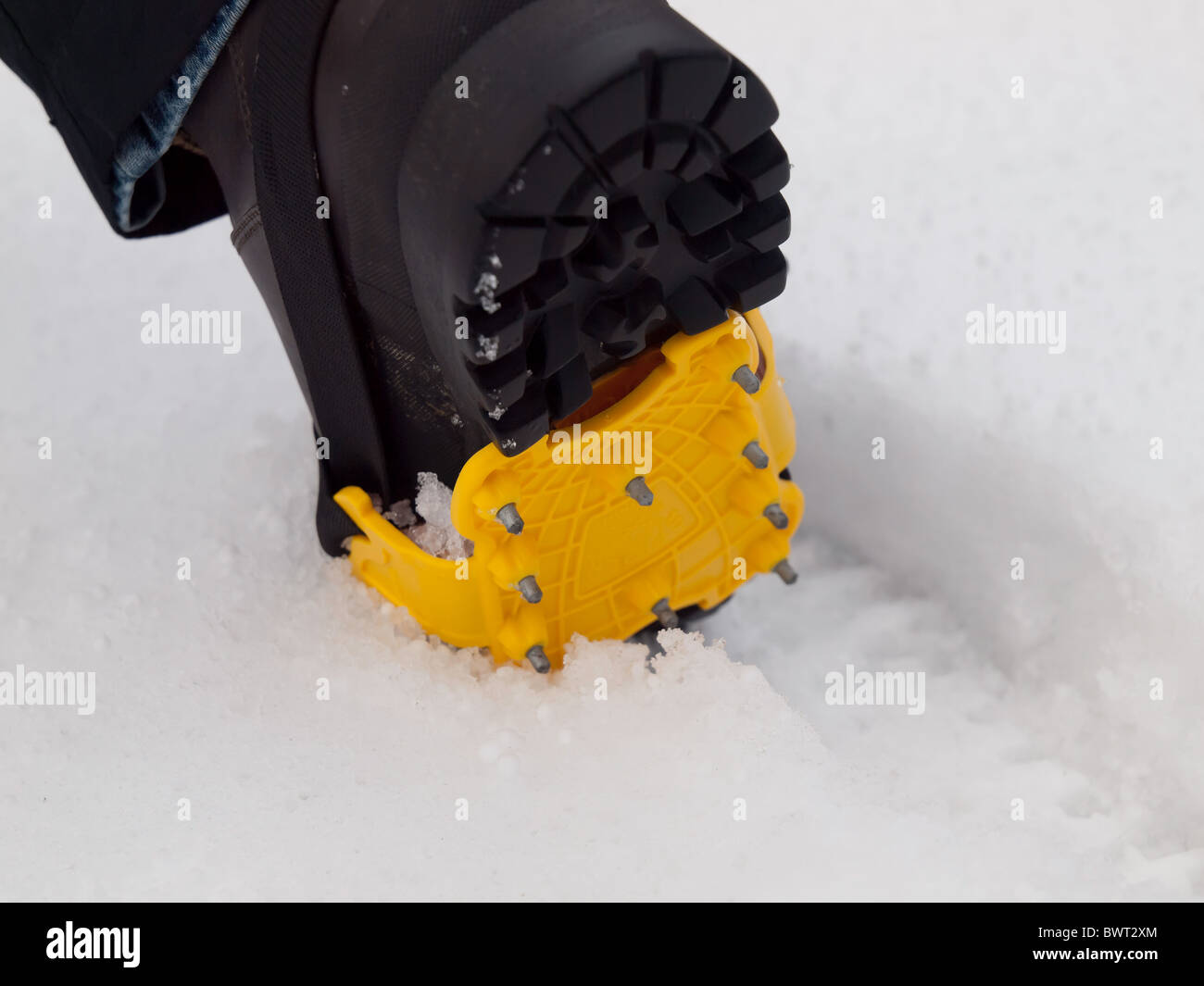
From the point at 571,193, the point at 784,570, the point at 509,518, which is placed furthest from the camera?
the point at 784,570

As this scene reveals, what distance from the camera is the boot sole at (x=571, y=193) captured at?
0.73m

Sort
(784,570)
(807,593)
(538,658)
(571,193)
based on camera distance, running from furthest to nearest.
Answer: (807,593)
(784,570)
(538,658)
(571,193)

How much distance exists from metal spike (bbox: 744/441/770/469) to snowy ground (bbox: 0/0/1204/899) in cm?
16

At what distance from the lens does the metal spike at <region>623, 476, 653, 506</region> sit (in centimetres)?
92

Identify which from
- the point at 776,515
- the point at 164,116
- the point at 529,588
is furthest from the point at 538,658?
the point at 164,116

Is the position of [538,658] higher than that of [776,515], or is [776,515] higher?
[776,515]

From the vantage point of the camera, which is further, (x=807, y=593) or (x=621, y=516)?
(x=807, y=593)

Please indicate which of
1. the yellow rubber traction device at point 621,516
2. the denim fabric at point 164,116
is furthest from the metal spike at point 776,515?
the denim fabric at point 164,116

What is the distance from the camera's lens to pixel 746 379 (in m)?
0.93

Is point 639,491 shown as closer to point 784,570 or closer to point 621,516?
point 621,516

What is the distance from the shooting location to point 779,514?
3.36 feet

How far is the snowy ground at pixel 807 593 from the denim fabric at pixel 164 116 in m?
0.32

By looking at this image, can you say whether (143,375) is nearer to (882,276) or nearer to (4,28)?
(4,28)

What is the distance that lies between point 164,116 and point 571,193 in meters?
0.36
